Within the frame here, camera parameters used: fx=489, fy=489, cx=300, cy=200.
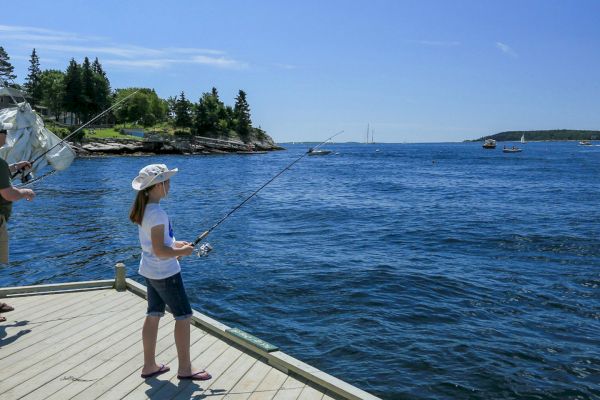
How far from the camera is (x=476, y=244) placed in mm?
18219

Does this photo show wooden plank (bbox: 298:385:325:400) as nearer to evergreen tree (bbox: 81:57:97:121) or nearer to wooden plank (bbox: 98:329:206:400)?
wooden plank (bbox: 98:329:206:400)

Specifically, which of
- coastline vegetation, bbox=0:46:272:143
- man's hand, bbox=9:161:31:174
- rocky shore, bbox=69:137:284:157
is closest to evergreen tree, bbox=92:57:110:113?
coastline vegetation, bbox=0:46:272:143

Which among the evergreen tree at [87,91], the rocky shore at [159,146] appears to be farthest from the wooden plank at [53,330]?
the evergreen tree at [87,91]

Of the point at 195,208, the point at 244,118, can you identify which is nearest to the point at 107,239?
the point at 195,208

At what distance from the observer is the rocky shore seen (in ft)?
279

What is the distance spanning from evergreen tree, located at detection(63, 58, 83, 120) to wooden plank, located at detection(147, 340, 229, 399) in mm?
99335

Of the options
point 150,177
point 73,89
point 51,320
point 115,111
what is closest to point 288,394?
point 150,177

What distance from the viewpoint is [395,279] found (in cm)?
1359

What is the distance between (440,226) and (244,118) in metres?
113

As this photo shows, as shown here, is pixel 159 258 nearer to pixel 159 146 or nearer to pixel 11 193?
pixel 11 193

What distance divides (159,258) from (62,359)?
7.05ft

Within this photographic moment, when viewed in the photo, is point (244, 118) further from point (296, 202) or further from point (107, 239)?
point (107, 239)

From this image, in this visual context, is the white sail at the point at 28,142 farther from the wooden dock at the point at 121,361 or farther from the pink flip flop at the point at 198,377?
the pink flip flop at the point at 198,377

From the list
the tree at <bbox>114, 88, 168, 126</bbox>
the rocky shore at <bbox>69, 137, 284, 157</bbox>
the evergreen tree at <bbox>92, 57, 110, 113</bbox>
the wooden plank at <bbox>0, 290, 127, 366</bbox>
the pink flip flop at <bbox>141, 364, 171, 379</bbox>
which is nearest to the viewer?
the pink flip flop at <bbox>141, 364, 171, 379</bbox>
